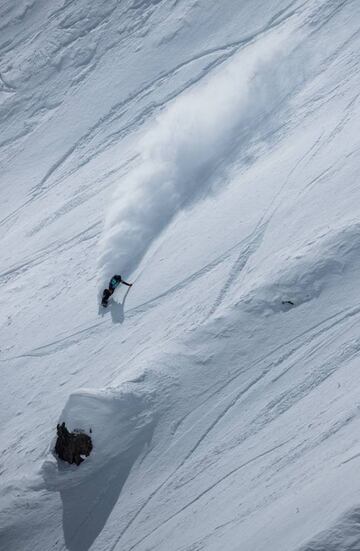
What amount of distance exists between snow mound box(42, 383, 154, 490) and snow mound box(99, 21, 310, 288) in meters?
4.77

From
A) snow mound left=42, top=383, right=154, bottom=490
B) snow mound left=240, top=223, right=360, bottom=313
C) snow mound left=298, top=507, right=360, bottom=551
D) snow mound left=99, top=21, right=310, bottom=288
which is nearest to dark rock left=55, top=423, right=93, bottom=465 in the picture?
snow mound left=42, top=383, right=154, bottom=490

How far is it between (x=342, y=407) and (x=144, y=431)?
585 centimetres

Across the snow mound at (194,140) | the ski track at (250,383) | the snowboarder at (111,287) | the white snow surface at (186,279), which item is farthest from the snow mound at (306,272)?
the snow mound at (194,140)

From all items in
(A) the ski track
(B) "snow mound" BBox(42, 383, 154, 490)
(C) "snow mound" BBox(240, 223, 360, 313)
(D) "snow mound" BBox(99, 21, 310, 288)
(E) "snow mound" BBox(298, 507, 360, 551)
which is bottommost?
(E) "snow mound" BBox(298, 507, 360, 551)

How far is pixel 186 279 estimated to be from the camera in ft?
58.6

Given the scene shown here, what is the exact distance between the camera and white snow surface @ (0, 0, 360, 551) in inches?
547

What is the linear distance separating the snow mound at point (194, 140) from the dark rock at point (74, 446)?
5688 millimetres

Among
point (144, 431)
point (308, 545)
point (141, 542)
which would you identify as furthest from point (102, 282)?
point (308, 545)

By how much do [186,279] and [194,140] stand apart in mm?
6418

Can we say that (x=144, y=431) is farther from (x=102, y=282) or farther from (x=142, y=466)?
(x=102, y=282)

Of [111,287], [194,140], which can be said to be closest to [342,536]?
[111,287]

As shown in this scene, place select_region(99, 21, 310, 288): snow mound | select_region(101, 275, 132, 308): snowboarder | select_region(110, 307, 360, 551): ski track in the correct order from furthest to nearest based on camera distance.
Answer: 1. select_region(99, 21, 310, 288): snow mound
2. select_region(101, 275, 132, 308): snowboarder
3. select_region(110, 307, 360, 551): ski track

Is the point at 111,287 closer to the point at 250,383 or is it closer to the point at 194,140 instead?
the point at 250,383

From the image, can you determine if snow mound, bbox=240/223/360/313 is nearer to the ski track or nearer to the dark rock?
the ski track
